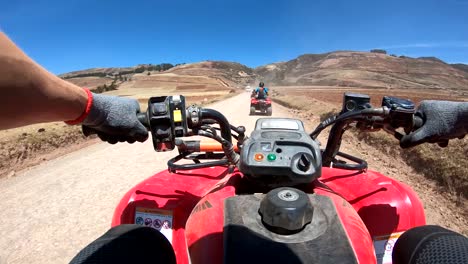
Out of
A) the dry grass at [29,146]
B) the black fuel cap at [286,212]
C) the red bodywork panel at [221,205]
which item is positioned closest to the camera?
the black fuel cap at [286,212]

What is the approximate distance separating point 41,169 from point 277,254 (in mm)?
7599

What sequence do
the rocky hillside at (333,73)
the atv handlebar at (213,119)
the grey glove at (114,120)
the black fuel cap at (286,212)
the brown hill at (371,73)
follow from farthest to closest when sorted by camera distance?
the rocky hillside at (333,73)
the brown hill at (371,73)
the atv handlebar at (213,119)
the grey glove at (114,120)
the black fuel cap at (286,212)

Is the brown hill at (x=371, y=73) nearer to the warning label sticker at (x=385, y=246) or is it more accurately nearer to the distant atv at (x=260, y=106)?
the distant atv at (x=260, y=106)

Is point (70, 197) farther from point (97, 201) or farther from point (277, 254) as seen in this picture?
point (277, 254)

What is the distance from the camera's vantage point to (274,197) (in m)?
1.18

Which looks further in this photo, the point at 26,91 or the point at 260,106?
the point at 260,106

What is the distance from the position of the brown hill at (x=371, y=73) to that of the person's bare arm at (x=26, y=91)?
108710 mm

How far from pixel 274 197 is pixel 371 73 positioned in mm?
149264

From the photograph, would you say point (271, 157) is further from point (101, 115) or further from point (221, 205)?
point (101, 115)

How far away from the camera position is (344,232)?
1155mm

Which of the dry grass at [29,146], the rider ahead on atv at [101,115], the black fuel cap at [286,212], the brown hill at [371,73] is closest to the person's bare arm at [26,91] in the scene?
the rider ahead on atv at [101,115]

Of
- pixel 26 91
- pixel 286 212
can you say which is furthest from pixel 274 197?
pixel 26 91

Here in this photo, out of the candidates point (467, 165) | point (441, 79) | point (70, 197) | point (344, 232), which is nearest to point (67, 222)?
point (70, 197)

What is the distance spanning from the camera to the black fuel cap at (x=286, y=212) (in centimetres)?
112
